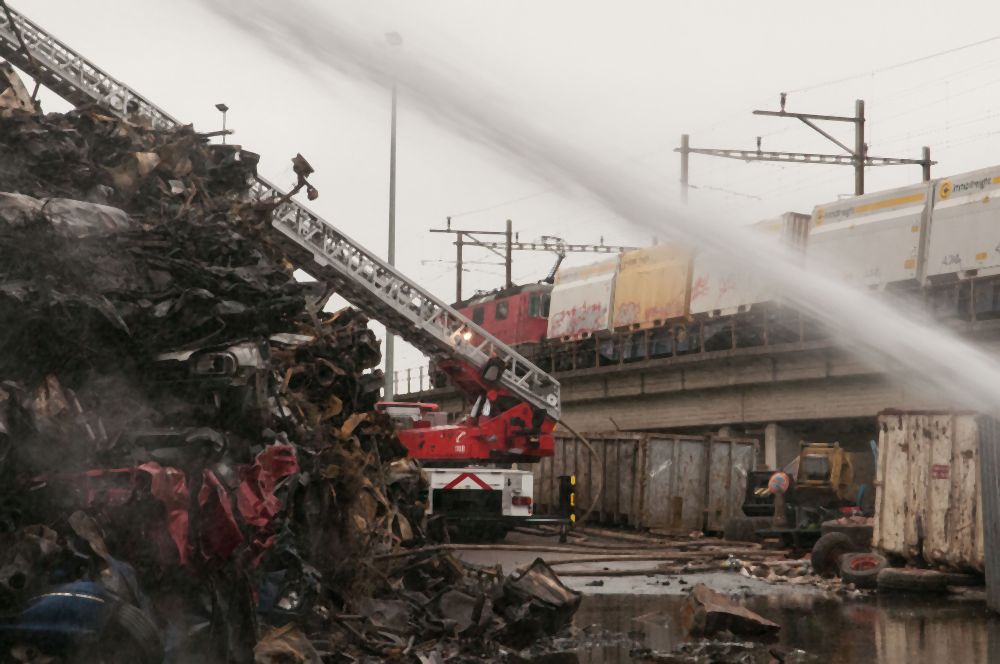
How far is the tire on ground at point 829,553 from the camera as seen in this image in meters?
17.0

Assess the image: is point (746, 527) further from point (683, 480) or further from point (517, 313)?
point (517, 313)

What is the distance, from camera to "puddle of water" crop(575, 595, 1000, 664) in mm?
10266

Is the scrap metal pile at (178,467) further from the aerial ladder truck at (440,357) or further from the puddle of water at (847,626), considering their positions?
the aerial ladder truck at (440,357)

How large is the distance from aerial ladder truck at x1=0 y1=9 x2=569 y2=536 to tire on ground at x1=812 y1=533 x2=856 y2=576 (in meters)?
5.47

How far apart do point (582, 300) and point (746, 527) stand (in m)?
16.2

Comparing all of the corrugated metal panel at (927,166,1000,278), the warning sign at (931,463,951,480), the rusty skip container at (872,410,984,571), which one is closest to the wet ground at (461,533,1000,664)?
the rusty skip container at (872,410,984,571)

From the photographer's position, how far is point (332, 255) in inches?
741

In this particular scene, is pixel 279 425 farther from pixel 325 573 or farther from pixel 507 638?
pixel 507 638

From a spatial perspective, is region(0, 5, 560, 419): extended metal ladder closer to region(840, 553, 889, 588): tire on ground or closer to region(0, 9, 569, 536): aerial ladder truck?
region(0, 9, 569, 536): aerial ladder truck

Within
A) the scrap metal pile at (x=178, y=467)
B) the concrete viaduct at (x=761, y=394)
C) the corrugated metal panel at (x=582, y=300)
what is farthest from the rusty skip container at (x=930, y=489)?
the corrugated metal panel at (x=582, y=300)

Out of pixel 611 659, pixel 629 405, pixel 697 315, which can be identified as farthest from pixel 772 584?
pixel 629 405

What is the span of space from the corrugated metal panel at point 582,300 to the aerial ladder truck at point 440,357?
14.8 meters

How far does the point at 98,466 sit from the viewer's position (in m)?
8.41

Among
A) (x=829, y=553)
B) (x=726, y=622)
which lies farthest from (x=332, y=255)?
(x=726, y=622)
